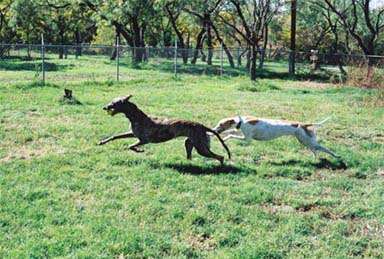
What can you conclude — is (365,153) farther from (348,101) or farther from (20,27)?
(20,27)

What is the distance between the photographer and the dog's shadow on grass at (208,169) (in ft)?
19.6

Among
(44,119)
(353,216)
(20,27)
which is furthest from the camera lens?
(20,27)

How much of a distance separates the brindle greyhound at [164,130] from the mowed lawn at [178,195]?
0.76 ft

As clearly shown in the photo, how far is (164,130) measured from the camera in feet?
20.6

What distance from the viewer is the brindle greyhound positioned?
6148mm

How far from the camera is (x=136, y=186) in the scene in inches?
208

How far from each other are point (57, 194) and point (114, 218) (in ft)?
2.90

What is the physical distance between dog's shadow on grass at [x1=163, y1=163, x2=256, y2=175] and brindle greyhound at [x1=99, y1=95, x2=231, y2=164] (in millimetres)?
135

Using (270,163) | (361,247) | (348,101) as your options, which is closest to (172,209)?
(361,247)

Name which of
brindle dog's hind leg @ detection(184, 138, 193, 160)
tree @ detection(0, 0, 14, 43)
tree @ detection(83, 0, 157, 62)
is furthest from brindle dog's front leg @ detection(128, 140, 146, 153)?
tree @ detection(0, 0, 14, 43)

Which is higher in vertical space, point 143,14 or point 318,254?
point 143,14

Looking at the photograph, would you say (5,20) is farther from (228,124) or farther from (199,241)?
(199,241)

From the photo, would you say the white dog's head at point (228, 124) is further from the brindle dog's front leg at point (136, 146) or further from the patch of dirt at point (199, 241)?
the patch of dirt at point (199, 241)

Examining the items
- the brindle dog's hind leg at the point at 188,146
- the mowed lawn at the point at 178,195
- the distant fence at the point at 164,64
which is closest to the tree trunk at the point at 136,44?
the distant fence at the point at 164,64
